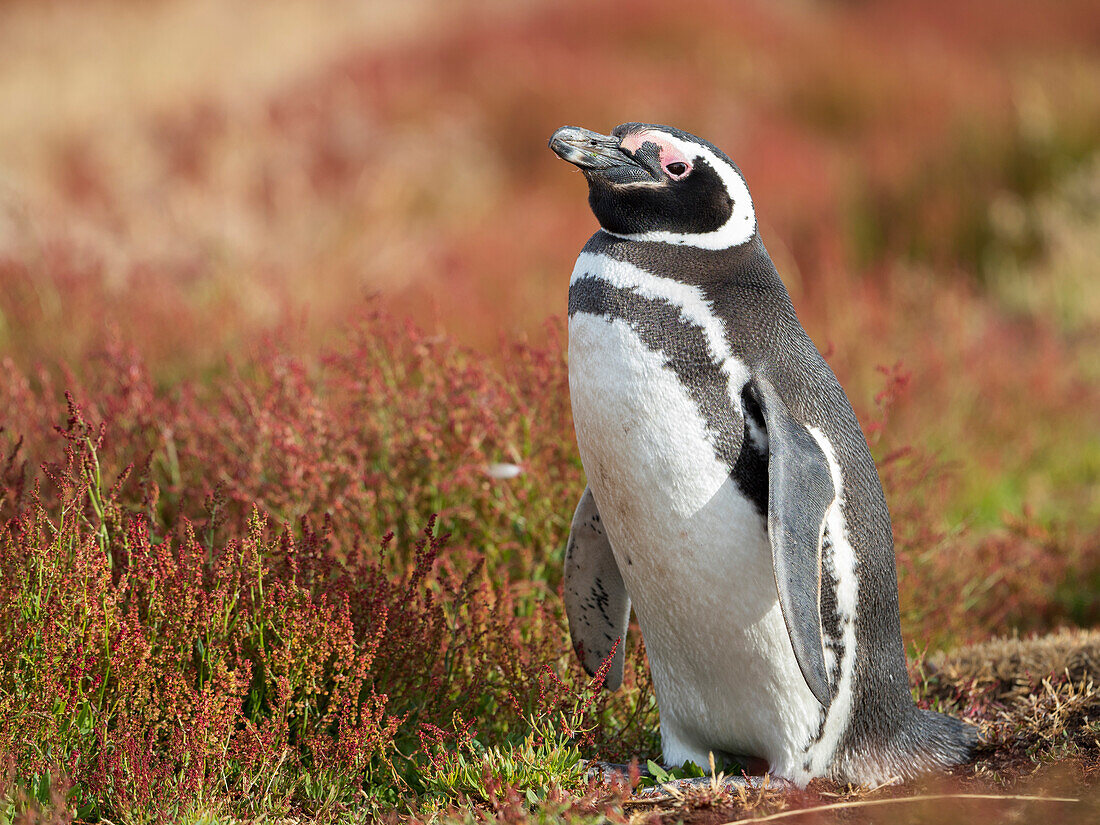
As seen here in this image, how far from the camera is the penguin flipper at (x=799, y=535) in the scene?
222 centimetres

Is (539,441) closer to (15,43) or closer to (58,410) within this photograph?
(58,410)

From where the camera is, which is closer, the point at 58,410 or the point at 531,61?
the point at 58,410

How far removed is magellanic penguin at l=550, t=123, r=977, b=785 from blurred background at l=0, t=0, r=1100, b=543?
3.29ft

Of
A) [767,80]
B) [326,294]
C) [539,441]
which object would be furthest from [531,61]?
[539,441]

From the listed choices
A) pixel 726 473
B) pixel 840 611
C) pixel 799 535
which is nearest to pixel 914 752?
pixel 840 611

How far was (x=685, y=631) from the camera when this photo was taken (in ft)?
8.33

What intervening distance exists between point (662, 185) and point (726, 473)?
65 centimetres

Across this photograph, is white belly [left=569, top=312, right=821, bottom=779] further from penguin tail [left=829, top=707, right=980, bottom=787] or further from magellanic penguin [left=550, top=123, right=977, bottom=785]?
penguin tail [left=829, top=707, right=980, bottom=787]

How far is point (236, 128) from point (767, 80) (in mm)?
6141

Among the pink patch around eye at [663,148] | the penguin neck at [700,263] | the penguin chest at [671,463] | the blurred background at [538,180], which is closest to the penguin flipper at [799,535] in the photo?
the penguin chest at [671,463]

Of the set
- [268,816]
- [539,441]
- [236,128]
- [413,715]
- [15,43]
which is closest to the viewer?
[268,816]

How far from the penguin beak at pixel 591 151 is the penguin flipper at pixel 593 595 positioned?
2.79 feet

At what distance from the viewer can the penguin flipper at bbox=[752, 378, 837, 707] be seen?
7.29ft

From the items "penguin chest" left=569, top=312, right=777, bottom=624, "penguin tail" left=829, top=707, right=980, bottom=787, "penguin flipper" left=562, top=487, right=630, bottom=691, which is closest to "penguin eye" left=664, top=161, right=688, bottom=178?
"penguin chest" left=569, top=312, right=777, bottom=624
